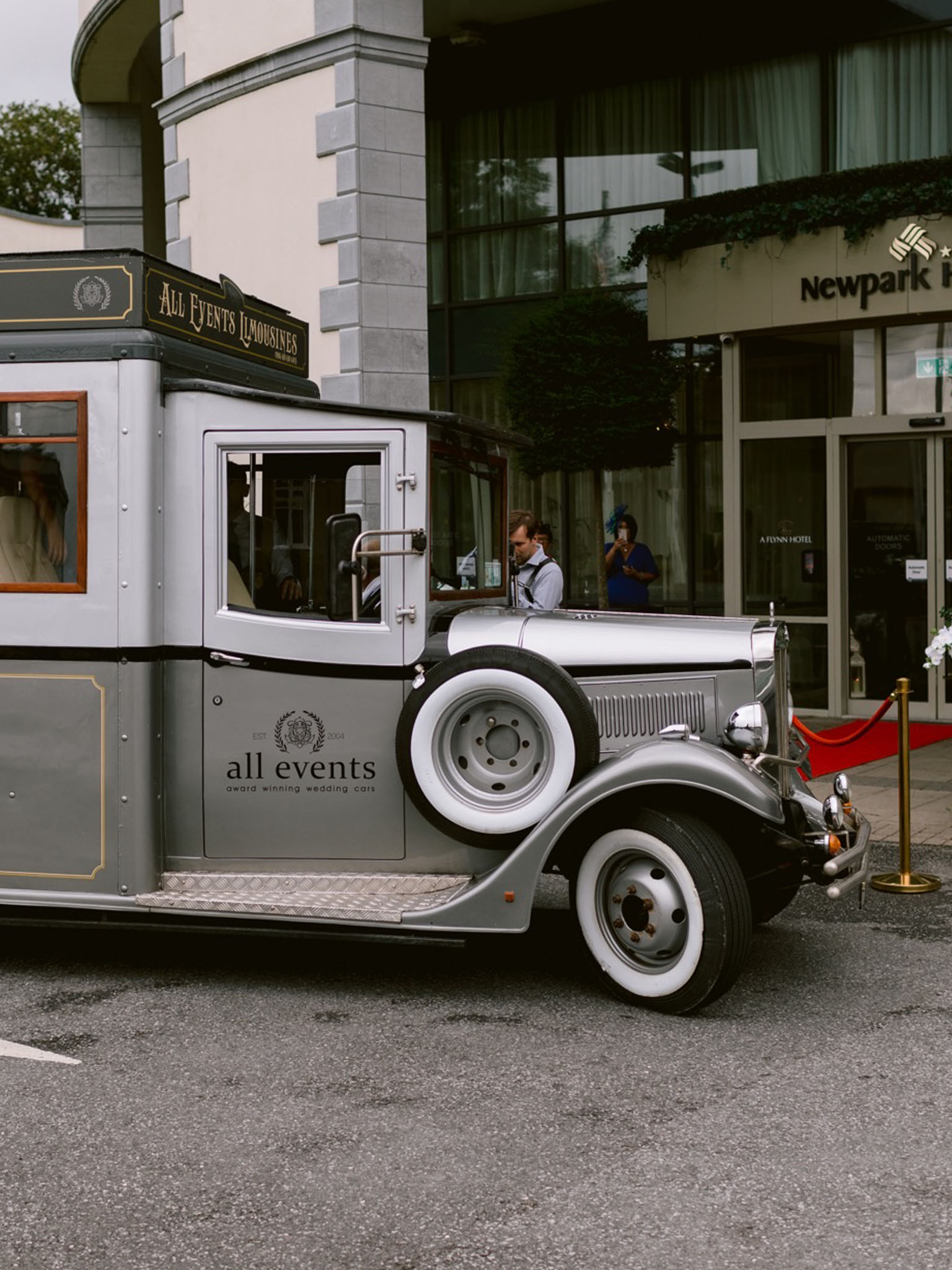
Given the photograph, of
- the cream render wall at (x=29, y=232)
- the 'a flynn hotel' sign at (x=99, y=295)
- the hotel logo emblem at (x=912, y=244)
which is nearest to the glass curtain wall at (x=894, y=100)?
the hotel logo emblem at (x=912, y=244)

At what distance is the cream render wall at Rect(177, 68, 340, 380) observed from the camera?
1261 centimetres

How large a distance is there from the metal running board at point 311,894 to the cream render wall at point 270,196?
7.30 m

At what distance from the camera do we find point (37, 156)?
48.9 metres

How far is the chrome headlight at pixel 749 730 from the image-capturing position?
5.58 metres

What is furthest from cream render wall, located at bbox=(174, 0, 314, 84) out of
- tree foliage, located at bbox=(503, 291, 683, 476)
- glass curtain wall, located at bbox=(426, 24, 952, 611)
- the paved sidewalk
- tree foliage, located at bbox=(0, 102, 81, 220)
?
tree foliage, located at bbox=(0, 102, 81, 220)

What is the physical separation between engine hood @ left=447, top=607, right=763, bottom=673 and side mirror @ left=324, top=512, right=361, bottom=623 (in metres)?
0.43

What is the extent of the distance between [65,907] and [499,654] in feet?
6.68

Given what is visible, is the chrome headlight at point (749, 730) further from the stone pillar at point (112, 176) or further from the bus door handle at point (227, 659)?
the stone pillar at point (112, 176)

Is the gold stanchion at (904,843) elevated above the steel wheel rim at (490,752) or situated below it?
below

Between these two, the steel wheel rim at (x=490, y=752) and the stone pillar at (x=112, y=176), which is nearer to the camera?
the steel wheel rim at (x=490, y=752)

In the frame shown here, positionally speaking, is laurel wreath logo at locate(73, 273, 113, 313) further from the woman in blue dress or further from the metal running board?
the woman in blue dress

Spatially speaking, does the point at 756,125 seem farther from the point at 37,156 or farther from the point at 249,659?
the point at 37,156

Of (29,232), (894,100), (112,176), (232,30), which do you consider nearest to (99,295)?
(232,30)

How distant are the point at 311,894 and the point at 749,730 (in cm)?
178
